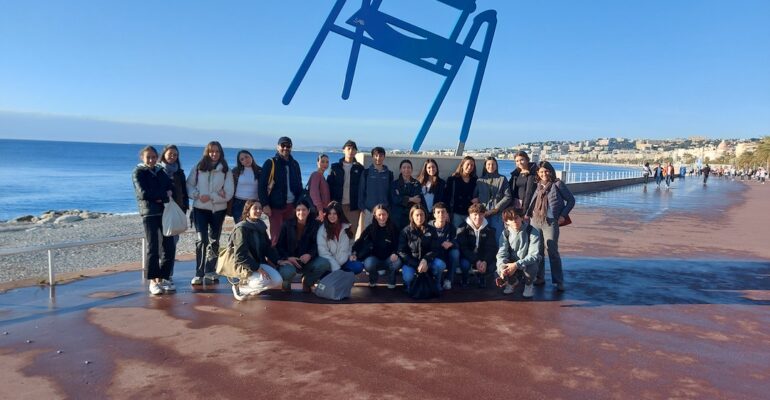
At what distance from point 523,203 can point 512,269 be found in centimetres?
100

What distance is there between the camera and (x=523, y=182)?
6070 millimetres

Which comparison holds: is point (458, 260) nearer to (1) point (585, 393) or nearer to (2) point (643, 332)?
(2) point (643, 332)

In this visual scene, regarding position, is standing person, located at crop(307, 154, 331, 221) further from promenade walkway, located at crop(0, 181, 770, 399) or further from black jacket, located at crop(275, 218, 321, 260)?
promenade walkway, located at crop(0, 181, 770, 399)

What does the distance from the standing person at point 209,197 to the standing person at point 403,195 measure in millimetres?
1859

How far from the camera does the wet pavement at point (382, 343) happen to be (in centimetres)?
326

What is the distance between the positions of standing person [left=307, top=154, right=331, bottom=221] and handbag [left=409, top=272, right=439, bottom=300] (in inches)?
55.8

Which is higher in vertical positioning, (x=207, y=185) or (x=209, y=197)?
(x=207, y=185)

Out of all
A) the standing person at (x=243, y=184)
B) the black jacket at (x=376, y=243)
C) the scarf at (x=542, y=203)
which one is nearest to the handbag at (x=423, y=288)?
the black jacket at (x=376, y=243)

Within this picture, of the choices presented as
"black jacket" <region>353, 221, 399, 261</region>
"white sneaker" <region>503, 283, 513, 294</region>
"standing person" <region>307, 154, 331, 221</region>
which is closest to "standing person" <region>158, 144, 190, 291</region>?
"standing person" <region>307, 154, 331, 221</region>

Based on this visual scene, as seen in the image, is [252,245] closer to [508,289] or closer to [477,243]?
[477,243]

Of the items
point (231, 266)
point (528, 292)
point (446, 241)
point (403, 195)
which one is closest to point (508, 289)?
point (528, 292)

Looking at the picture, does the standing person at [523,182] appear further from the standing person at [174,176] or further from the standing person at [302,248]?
the standing person at [174,176]

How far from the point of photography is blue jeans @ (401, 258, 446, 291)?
17.7ft

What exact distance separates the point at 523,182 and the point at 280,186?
2.78 meters
